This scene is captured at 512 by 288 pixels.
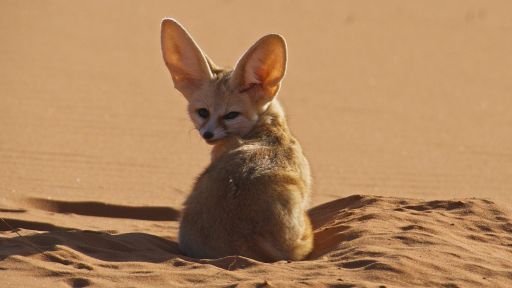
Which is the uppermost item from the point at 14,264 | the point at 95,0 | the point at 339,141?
the point at 95,0

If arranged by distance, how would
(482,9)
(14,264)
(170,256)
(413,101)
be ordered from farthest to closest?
1. (482,9)
2. (413,101)
3. (170,256)
4. (14,264)

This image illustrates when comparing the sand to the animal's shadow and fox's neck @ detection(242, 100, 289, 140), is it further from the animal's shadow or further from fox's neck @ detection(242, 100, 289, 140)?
fox's neck @ detection(242, 100, 289, 140)

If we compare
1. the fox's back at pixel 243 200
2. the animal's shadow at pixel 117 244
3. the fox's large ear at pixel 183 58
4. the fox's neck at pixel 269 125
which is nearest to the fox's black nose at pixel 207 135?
the fox's neck at pixel 269 125

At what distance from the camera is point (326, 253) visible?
5.88 meters

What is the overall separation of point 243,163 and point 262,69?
1.04 m

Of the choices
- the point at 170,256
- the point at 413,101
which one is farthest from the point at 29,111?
the point at 170,256

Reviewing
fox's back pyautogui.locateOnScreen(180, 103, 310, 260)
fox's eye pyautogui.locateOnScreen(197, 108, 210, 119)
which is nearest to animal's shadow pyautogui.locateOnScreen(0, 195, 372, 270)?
fox's back pyautogui.locateOnScreen(180, 103, 310, 260)

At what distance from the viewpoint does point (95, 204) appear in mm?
7957

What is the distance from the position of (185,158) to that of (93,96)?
3087 millimetres

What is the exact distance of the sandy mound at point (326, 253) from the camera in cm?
512

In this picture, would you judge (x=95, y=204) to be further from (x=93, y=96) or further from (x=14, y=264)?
(x=93, y=96)

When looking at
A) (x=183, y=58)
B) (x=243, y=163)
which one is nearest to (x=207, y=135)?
(x=243, y=163)

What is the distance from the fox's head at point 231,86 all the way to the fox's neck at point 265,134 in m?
0.04

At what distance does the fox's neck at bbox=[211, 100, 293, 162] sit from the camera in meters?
6.18
